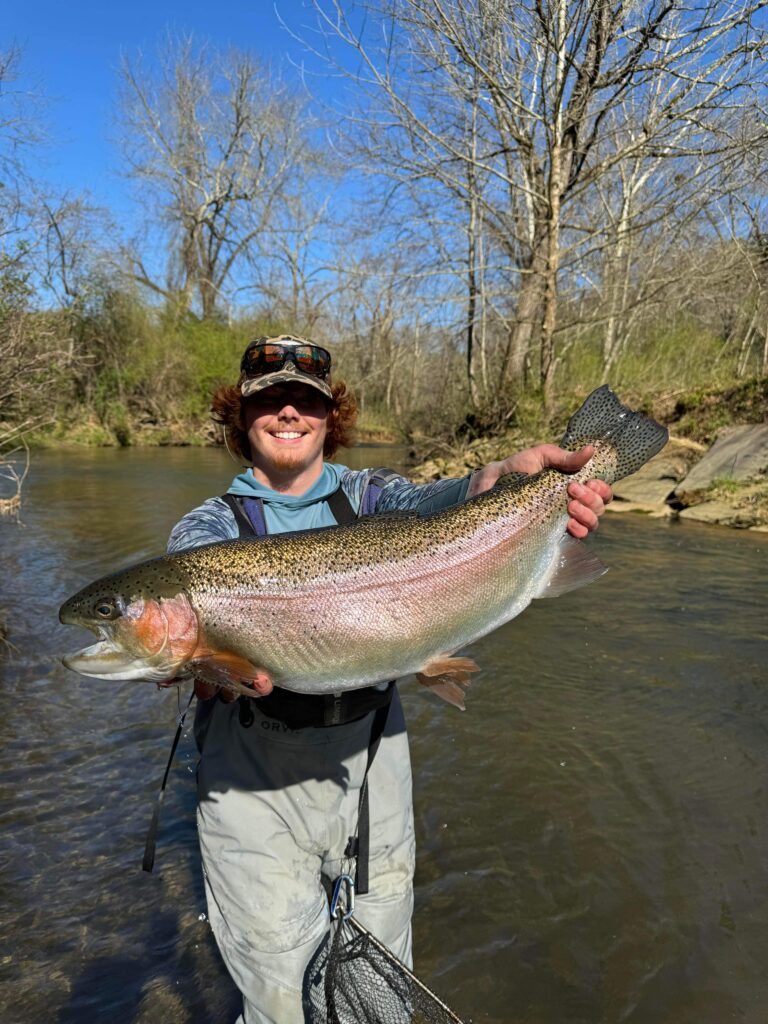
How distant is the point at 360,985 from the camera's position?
2434 millimetres

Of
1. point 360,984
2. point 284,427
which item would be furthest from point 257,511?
point 360,984

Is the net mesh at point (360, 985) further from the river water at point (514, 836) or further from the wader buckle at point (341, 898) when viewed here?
the river water at point (514, 836)

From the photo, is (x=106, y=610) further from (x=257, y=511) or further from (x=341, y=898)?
(x=341, y=898)

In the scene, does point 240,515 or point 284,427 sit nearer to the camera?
point 240,515

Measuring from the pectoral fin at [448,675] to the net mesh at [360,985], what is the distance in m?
0.86

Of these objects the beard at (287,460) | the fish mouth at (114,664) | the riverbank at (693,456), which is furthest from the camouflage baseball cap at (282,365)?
the riverbank at (693,456)

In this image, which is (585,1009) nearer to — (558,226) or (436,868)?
(436,868)

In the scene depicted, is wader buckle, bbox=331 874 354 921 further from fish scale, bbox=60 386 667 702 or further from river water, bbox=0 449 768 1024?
river water, bbox=0 449 768 1024

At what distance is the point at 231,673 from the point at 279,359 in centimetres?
126

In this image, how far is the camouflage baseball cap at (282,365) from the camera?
265 centimetres

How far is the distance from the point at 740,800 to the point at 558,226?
44.9ft

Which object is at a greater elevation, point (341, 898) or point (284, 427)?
point (284, 427)

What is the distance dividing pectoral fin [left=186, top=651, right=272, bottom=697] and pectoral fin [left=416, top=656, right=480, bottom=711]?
1.87 ft

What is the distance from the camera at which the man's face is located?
266 cm
